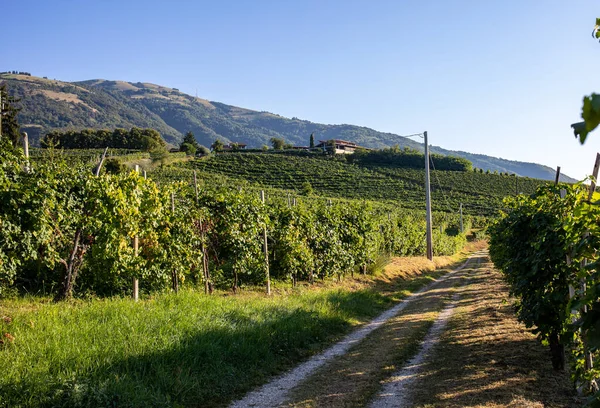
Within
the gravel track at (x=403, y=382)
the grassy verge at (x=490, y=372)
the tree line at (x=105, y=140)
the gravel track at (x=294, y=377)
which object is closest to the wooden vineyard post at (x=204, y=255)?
the gravel track at (x=294, y=377)

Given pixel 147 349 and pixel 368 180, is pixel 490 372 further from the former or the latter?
pixel 368 180

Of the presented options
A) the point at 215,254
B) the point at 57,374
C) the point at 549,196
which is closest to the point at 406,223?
the point at 215,254

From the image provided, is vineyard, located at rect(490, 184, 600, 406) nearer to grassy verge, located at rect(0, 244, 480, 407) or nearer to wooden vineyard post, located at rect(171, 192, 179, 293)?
grassy verge, located at rect(0, 244, 480, 407)

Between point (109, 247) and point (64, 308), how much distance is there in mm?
1702

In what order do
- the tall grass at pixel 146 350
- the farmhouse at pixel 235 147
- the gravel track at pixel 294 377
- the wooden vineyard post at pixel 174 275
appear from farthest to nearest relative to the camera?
the farmhouse at pixel 235 147
the wooden vineyard post at pixel 174 275
the gravel track at pixel 294 377
the tall grass at pixel 146 350

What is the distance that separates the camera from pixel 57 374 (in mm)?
4602

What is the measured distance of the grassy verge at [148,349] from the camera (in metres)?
4.52

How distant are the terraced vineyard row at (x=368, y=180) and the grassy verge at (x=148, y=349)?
44.9 meters

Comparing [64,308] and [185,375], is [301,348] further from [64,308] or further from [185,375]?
[64,308]

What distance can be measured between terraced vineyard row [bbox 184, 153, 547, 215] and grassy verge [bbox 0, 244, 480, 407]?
44.9m

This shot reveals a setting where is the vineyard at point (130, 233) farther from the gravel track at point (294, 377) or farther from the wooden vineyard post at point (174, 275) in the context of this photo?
the gravel track at point (294, 377)

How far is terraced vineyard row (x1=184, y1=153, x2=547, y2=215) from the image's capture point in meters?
57.7

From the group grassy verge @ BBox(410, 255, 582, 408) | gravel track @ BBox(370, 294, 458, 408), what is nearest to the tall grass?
gravel track @ BBox(370, 294, 458, 408)

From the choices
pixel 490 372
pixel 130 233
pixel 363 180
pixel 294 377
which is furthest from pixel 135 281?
pixel 363 180
